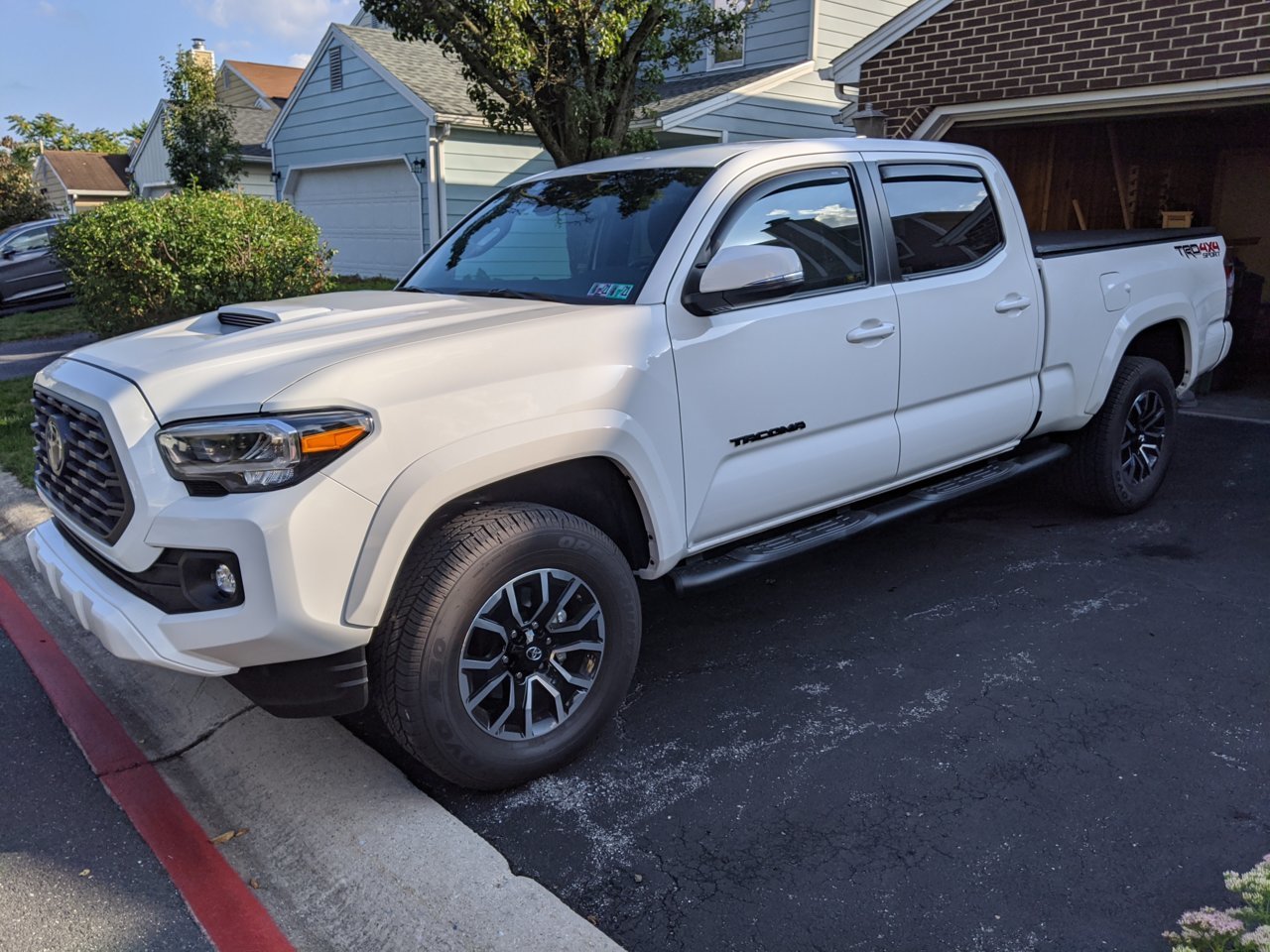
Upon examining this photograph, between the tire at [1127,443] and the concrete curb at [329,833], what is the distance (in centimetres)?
409

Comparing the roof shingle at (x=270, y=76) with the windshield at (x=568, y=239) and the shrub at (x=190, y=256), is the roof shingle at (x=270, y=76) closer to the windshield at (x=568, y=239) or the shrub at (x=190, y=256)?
the shrub at (x=190, y=256)

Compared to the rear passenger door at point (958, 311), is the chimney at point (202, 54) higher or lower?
higher

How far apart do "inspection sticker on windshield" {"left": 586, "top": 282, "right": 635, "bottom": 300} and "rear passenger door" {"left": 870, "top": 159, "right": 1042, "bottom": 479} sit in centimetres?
127

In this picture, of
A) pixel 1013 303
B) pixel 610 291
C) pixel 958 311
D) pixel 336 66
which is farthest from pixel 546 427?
pixel 336 66

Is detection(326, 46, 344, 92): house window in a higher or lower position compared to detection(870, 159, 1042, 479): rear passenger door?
higher

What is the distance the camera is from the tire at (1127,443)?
543 centimetres

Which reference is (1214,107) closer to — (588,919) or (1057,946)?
(1057,946)

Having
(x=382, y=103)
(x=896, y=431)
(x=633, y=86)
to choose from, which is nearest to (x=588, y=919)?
(x=896, y=431)

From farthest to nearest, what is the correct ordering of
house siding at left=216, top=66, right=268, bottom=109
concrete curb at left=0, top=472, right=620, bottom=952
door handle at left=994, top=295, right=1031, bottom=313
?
house siding at left=216, top=66, right=268, bottom=109, door handle at left=994, top=295, right=1031, bottom=313, concrete curb at left=0, top=472, right=620, bottom=952

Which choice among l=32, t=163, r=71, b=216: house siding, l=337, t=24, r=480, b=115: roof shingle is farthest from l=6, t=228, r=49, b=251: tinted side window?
l=32, t=163, r=71, b=216: house siding

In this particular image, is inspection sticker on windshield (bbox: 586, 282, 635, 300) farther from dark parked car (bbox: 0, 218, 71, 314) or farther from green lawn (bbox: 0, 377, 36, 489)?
dark parked car (bbox: 0, 218, 71, 314)

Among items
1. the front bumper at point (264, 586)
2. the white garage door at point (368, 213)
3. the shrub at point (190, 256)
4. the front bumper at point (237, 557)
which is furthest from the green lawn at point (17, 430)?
the white garage door at point (368, 213)

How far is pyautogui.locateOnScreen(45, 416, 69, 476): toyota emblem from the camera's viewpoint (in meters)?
3.24

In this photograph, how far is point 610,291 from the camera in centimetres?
359
